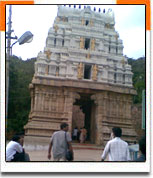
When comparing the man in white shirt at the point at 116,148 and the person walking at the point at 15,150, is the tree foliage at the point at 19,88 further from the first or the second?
the man in white shirt at the point at 116,148

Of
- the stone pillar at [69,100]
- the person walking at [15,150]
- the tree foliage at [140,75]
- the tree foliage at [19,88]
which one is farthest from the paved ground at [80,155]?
the tree foliage at [140,75]

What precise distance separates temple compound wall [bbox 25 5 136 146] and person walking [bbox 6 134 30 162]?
584 centimetres

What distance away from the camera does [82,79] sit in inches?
565

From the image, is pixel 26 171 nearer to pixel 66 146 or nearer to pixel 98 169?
pixel 66 146

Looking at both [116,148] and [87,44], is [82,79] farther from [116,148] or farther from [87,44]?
[116,148]

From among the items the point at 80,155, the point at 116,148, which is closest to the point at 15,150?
the point at 116,148

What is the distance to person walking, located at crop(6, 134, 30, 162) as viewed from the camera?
7.12m

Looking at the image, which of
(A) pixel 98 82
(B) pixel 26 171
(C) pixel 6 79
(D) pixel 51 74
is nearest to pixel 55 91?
(D) pixel 51 74

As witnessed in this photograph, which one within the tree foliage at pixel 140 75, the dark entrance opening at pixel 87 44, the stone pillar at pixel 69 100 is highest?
the dark entrance opening at pixel 87 44

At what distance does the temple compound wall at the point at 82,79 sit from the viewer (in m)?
13.9

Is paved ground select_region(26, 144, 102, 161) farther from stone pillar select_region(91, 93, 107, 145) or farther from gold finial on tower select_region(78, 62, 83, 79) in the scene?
gold finial on tower select_region(78, 62, 83, 79)

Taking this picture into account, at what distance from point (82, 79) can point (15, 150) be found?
7683 mm

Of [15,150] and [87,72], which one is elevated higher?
[87,72]

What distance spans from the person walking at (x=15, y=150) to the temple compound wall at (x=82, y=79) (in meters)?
5.84
